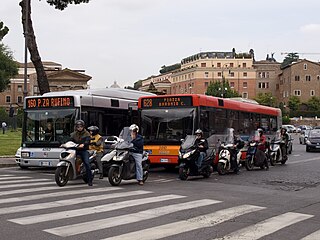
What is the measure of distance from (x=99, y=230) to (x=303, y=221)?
12.3 ft

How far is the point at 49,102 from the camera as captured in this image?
59.2 ft

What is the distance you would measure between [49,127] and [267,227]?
1112 cm

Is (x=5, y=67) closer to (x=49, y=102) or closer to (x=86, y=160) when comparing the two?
(x=49, y=102)

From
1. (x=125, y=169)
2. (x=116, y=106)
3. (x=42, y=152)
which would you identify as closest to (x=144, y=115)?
(x=116, y=106)

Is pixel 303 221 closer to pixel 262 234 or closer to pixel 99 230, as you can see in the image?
pixel 262 234

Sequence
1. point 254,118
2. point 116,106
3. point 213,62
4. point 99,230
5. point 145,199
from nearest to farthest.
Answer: point 99,230 → point 145,199 → point 116,106 → point 254,118 → point 213,62

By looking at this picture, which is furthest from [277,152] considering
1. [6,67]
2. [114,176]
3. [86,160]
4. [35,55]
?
[6,67]

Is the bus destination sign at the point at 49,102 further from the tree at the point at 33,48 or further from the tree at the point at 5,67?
the tree at the point at 5,67

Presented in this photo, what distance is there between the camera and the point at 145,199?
11.2 meters

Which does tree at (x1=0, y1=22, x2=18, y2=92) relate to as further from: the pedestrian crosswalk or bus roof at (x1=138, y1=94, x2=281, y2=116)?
the pedestrian crosswalk

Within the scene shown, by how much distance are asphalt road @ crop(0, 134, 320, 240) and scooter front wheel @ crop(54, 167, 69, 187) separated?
17 cm

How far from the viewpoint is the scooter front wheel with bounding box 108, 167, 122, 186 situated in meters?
13.4

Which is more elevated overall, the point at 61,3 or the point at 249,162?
the point at 61,3

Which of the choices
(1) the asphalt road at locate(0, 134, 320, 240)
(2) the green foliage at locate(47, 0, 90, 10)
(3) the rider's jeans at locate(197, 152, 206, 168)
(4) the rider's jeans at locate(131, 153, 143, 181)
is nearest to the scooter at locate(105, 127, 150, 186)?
(4) the rider's jeans at locate(131, 153, 143, 181)
